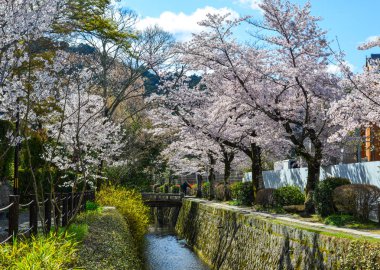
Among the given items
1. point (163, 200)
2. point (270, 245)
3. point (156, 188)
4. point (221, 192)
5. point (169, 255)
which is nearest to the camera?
point (270, 245)

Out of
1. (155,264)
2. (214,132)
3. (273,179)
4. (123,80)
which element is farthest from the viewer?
(123,80)

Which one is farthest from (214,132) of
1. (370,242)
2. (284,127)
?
(370,242)

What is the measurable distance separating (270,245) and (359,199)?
2698mm

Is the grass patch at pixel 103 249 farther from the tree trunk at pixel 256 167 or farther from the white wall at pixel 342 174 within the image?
the tree trunk at pixel 256 167

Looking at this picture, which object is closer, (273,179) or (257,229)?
(257,229)

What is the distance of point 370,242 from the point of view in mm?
8523

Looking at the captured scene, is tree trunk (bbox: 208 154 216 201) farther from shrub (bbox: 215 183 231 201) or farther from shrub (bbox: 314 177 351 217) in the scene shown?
shrub (bbox: 314 177 351 217)

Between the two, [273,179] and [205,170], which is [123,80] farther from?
[273,179]

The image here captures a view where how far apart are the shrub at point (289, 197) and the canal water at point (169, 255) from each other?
3846 millimetres

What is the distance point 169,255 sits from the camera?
21500 mm

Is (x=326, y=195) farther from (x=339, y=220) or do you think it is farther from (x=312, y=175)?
(x=312, y=175)

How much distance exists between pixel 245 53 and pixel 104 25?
7505 mm

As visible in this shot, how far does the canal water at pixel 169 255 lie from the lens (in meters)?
18.9

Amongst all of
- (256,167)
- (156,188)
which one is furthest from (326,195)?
(156,188)
